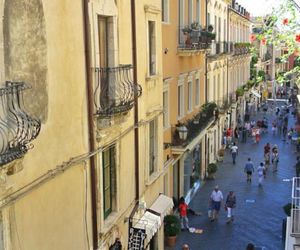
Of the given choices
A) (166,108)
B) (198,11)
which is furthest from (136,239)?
(198,11)

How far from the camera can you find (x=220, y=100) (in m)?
33.6

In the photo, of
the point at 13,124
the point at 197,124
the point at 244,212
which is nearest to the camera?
the point at 13,124

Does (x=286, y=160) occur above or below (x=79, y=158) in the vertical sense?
below

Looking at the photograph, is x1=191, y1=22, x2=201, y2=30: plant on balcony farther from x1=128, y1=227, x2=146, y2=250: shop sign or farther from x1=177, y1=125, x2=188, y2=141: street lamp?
x1=128, y1=227, x2=146, y2=250: shop sign

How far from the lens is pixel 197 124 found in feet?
75.9

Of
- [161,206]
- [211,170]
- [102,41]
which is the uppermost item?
[102,41]

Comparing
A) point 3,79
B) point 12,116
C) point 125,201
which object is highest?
point 3,79

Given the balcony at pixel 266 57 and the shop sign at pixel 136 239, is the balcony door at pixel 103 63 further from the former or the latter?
the balcony at pixel 266 57

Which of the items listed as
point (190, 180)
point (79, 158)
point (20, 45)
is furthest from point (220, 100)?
point (20, 45)

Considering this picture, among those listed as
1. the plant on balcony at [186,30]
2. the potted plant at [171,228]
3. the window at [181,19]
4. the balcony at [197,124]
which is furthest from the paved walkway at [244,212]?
the plant on balcony at [186,30]

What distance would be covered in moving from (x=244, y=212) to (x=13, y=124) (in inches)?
669

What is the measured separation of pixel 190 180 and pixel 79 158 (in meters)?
15.3

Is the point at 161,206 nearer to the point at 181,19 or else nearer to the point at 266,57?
the point at 181,19

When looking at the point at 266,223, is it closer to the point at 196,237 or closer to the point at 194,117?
the point at 196,237
